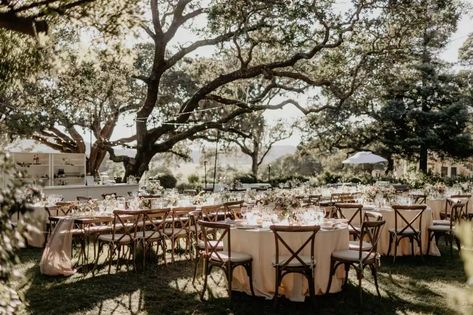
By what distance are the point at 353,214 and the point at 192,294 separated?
12.0ft

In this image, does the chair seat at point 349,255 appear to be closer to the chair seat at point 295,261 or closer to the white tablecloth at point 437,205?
the chair seat at point 295,261

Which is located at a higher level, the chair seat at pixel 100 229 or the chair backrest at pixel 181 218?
the chair backrest at pixel 181 218

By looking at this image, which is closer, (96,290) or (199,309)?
(199,309)

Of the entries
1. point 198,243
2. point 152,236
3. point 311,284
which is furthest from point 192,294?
point 152,236

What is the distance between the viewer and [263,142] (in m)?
35.2

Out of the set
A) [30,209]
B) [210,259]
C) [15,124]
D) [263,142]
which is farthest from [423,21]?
[263,142]

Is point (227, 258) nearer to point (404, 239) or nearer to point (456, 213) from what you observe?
point (404, 239)

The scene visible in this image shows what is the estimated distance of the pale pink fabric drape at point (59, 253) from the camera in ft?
23.2

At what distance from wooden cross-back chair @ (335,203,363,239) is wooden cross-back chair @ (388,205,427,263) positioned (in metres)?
0.54

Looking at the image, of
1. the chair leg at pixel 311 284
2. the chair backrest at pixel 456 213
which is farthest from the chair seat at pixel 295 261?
the chair backrest at pixel 456 213

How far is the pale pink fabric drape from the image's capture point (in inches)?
278

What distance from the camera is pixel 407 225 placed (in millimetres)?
7910

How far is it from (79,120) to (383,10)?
1298 centimetres

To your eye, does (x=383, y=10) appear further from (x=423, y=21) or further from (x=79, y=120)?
(x=79, y=120)
